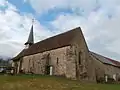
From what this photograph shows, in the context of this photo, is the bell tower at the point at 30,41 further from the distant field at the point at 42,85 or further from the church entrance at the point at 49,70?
the distant field at the point at 42,85

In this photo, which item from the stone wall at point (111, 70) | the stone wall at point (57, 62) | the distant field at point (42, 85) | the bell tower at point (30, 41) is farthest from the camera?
the bell tower at point (30, 41)

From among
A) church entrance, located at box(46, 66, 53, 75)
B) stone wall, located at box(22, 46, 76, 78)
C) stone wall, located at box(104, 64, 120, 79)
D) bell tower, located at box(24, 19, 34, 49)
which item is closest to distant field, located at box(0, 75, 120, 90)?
stone wall, located at box(22, 46, 76, 78)

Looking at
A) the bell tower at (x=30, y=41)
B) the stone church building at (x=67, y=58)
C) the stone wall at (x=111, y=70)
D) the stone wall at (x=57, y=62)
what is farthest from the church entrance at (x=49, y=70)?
the bell tower at (x=30, y=41)

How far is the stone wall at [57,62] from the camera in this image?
33406 mm

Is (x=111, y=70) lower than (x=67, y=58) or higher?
lower

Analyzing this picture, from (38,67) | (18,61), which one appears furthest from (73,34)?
(18,61)

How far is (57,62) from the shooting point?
1415 inches

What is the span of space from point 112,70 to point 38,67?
22922 millimetres

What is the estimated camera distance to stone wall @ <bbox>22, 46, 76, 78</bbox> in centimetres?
3341

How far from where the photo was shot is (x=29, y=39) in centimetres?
5884

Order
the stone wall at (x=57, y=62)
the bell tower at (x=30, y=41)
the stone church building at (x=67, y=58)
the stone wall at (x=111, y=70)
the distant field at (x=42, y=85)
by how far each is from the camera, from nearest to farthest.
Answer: the distant field at (x=42, y=85)
the stone wall at (x=57, y=62)
the stone church building at (x=67, y=58)
the stone wall at (x=111, y=70)
the bell tower at (x=30, y=41)

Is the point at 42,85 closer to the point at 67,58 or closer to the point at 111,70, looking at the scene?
the point at 67,58

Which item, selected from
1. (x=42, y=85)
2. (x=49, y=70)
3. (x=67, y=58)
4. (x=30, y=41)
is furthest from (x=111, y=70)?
(x=42, y=85)

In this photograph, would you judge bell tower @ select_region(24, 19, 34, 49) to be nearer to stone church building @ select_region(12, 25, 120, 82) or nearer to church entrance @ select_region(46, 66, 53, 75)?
stone church building @ select_region(12, 25, 120, 82)
